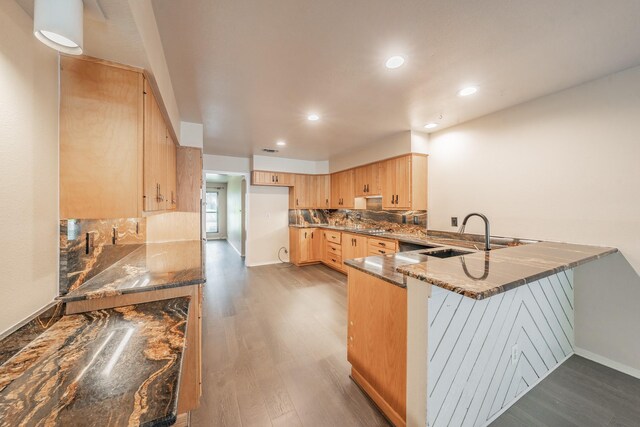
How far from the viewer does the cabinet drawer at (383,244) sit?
3532 millimetres

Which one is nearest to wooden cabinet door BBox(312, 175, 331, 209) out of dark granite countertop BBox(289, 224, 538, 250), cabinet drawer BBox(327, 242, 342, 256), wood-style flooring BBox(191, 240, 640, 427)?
cabinet drawer BBox(327, 242, 342, 256)

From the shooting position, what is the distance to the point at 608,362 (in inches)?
81.1

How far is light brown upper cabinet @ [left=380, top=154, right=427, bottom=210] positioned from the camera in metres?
3.57

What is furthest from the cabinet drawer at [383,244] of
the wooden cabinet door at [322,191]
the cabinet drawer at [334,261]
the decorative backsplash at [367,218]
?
the wooden cabinet door at [322,191]

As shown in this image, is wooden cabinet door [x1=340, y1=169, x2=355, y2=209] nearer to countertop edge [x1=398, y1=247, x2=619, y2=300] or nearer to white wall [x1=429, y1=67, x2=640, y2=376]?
white wall [x1=429, y1=67, x2=640, y2=376]

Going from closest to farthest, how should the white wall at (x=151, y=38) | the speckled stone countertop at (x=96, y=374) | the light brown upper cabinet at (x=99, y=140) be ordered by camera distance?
the speckled stone countertop at (x=96, y=374)
the white wall at (x=151, y=38)
the light brown upper cabinet at (x=99, y=140)

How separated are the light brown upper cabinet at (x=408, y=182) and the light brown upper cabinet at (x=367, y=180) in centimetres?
33

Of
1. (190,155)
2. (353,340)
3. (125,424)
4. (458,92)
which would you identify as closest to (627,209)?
(458,92)

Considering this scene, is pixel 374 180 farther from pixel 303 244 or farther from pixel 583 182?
pixel 583 182

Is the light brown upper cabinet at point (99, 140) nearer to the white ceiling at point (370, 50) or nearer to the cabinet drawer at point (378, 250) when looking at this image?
the white ceiling at point (370, 50)

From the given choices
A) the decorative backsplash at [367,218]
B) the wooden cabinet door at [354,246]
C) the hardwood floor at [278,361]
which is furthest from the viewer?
the wooden cabinet door at [354,246]

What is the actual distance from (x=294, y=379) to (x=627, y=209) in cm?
308

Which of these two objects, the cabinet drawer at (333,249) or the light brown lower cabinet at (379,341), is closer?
the light brown lower cabinet at (379,341)

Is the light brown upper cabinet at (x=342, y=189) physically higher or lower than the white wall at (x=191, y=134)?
lower
